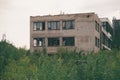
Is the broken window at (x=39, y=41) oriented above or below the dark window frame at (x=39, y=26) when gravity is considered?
below

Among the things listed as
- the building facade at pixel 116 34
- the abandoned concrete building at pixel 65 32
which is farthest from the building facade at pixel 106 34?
the abandoned concrete building at pixel 65 32

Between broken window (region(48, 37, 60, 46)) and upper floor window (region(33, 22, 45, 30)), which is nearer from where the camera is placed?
broken window (region(48, 37, 60, 46))

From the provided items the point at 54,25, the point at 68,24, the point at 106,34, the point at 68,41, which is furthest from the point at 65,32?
the point at 106,34

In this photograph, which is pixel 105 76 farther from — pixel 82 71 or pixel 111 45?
pixel 111 45

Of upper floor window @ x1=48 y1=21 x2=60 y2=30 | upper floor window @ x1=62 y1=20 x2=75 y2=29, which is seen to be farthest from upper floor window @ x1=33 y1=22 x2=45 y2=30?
upper floor window @ x1=62 y1=20 x2=75 y2=29

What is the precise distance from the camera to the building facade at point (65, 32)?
6831cm

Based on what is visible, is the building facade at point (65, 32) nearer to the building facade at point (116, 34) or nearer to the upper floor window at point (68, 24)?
the upper floor window at point (68, 24)

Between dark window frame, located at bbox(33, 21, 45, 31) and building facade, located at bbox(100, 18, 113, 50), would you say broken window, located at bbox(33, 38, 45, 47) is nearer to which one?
dark window frame, located at bbox(33, 21, 45, 31)

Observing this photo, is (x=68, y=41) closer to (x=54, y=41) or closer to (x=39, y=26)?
(x=54, y=41)

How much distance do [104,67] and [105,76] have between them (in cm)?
198

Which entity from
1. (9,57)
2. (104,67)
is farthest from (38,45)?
(104,67)

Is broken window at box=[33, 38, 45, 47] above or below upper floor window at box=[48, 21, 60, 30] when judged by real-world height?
below

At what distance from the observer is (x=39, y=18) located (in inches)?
2815

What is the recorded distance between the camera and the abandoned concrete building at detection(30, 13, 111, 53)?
224 feet
